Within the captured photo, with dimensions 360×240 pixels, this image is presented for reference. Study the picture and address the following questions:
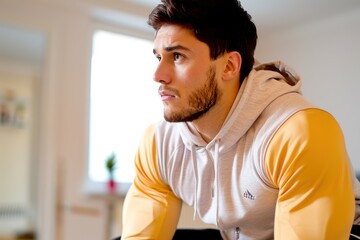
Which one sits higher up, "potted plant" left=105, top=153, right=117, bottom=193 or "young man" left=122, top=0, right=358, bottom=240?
"young man" left=122, top=0, right=358, bottom=240

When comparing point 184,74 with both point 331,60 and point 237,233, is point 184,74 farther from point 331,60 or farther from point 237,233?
point 331,60

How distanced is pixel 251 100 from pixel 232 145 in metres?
0.12

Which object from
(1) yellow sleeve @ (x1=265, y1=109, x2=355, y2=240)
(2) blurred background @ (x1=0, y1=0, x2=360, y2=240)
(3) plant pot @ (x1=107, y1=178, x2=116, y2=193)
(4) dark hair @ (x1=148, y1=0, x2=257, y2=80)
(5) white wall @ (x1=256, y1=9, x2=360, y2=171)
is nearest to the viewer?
(1) yellow sleeve @ (x1=265, y1=109, x2=355, y2=240)

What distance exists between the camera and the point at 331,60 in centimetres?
176

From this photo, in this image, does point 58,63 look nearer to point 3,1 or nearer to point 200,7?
point 3,1

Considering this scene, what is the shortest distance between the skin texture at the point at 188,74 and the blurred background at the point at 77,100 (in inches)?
36.6

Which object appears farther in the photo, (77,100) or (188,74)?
(77,100)

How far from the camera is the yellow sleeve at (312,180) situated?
72cm

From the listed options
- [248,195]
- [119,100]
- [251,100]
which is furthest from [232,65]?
[119,100]

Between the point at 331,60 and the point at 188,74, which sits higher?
the point at 331,60

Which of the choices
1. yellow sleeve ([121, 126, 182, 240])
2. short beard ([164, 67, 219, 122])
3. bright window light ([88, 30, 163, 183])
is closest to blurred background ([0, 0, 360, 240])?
bright window light ([88, 30, 163, 183])

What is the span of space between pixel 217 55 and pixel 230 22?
82 millimetres

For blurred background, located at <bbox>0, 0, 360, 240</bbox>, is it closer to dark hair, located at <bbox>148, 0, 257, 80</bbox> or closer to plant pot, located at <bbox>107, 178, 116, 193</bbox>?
plant pot, located at <bbox>107, 178, 116, 193</bbox>

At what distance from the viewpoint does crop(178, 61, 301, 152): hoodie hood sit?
89 centimetres
